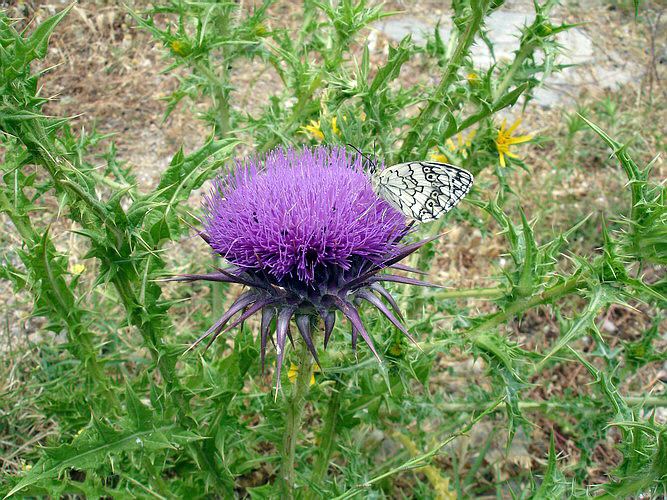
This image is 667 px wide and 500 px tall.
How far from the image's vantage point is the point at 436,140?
3279 mm

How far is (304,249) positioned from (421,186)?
65 centimetres

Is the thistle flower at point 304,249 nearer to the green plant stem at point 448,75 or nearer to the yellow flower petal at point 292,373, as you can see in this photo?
the yellow flower petal at point 292,373

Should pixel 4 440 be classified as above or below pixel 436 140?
below

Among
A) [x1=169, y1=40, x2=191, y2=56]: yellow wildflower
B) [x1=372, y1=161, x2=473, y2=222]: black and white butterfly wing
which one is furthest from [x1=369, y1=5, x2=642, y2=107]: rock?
[x1=372, y1=161, x2=473, y2=222]: black and white butterfly wing

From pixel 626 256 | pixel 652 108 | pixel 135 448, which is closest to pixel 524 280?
pixel 626 256

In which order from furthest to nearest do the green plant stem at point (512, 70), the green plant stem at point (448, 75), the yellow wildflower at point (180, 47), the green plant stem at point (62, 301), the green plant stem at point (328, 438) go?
the yellow wildflower at point (180, 47) < the green plant stem at point (512, 70) < the green plant stem at point (328, 438) < the green plant stem at point (448, 75) < the green plant stem at point (62, 301)

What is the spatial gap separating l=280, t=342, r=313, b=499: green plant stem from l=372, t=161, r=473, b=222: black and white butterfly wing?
2.46ft

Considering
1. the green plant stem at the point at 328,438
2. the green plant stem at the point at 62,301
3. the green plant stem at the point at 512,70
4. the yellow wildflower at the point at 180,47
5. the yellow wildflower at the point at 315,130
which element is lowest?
the green plant stem at the point at 328,438

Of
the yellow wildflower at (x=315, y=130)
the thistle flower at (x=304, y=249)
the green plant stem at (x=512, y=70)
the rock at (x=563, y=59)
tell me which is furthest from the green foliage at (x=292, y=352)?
the rock at (x=563, y=59)

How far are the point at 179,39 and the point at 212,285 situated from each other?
159 centimetres

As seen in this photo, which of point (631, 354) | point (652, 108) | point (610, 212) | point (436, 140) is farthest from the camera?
point (652, 108)

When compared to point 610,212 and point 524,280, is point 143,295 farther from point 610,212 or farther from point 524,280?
point 610,212

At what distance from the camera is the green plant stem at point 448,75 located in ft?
9.57

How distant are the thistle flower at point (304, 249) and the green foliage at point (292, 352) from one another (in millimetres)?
277
